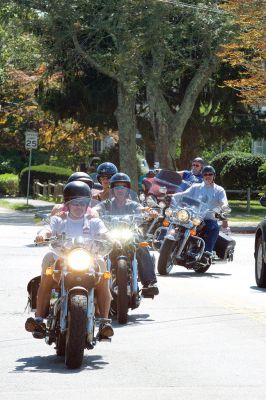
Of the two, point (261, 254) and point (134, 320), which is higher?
point (261, 254)

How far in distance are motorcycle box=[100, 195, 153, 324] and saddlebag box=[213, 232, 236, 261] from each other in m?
6.90

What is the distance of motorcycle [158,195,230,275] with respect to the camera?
19.8 metres

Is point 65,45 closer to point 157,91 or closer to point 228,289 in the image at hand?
point 157,91

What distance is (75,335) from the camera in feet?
33.0

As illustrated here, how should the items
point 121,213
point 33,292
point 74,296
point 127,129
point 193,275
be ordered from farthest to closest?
point 127,129 < point 193,275 < point 121,213 < point 33,292 < point 74,296

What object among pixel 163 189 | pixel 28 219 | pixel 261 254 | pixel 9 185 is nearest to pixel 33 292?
pixel 261 254

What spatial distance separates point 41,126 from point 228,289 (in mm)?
52369

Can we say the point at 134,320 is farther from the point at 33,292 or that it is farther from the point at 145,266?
the point at 33,292

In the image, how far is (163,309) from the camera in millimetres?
14930

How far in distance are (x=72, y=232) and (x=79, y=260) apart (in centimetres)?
78

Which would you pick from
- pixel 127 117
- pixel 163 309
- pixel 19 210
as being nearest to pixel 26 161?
pixel 19 210

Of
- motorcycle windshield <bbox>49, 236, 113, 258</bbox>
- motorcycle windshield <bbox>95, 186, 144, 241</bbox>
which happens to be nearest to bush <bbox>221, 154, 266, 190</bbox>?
motorcycle windshield <bbox>95, 186, 144, 241</bbox>

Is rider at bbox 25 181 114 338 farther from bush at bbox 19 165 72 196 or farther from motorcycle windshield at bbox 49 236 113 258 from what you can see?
bush at bbox 19 165 72 196

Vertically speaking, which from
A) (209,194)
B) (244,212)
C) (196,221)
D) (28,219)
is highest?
(209,194)
